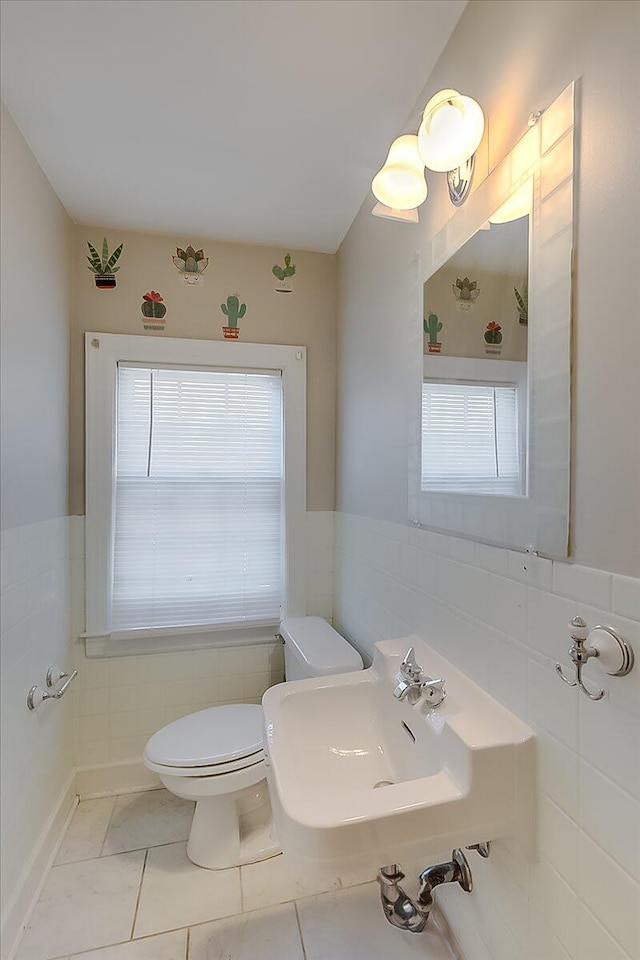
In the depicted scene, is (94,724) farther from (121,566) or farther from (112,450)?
(112,450)

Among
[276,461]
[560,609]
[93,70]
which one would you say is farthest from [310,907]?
[93,70]

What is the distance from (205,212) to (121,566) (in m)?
1.54

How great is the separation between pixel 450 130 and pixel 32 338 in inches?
55.2

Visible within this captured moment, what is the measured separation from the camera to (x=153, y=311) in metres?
2.10

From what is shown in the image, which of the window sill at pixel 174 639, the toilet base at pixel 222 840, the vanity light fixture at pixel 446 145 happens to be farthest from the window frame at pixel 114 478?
the vanity light fixture at pixel 446 145

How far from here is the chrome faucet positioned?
1.04 m

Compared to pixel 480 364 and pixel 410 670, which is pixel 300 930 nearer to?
pixel 410 670

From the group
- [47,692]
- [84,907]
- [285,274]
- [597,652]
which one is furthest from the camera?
[285,274]

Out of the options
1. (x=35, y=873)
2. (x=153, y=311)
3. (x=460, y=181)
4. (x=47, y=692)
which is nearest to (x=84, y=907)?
(x=35, y=873)

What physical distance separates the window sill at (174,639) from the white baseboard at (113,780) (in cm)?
47

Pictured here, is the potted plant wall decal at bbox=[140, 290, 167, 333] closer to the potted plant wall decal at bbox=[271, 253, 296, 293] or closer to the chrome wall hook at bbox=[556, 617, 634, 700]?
the potted plant wall decal at bbox=[271, 253, 296, 293]

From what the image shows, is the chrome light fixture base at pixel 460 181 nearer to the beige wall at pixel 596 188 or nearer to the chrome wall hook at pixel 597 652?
the beige wall at pixel 596 188

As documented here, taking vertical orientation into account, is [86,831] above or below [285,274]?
below

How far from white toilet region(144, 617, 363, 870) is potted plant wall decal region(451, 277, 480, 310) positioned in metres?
1.23
